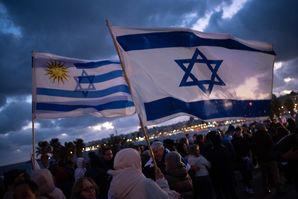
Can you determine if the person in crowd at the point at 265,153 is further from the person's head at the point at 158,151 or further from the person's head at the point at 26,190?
the person's head at the point at 26,190

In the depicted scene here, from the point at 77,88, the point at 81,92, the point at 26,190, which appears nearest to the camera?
the point at 26,190

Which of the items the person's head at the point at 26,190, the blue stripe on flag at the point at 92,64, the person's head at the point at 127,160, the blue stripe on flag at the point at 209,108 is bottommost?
the person's head at the point at 26,190

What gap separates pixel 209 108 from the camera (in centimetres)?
594

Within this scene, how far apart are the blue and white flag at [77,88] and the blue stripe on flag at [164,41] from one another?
11.3 ft

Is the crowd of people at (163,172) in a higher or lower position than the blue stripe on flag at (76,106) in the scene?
lower

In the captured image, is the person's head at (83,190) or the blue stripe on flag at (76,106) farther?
the blue stripe on flag at (76,106)

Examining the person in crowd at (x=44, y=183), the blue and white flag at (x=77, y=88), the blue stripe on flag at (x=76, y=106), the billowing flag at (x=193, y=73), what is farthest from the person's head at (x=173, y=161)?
the blue stripe on flag at (x=76, y=106)

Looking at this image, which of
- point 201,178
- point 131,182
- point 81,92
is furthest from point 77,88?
point 131,182

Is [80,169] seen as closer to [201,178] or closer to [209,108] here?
[201,178]

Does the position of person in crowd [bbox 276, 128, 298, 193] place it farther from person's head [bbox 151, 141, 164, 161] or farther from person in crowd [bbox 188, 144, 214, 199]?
person in crowd [bbox 188, 144, 214, 199]

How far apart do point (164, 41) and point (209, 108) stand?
4.61 feet

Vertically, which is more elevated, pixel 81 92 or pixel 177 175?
pixel 81 92

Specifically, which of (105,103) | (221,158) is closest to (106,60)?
(105,103)

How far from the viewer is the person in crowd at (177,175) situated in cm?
516
